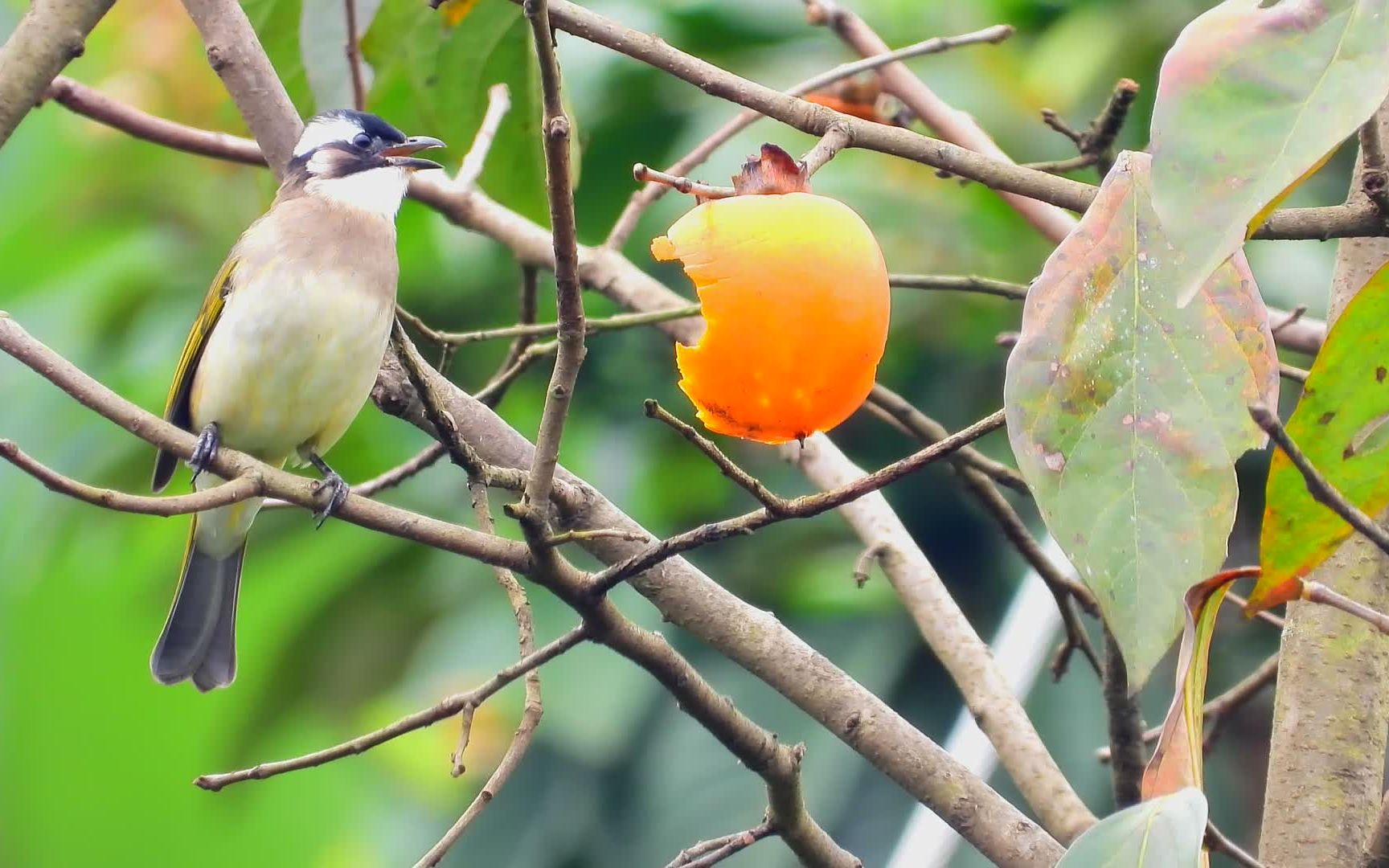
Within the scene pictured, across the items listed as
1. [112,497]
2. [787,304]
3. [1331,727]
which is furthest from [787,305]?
[1331,727]

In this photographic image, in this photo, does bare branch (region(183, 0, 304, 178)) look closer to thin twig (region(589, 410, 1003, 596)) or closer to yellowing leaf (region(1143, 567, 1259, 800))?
thin twig (region(589, 410, 1003, 596))

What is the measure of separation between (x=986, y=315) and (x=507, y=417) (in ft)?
3.71

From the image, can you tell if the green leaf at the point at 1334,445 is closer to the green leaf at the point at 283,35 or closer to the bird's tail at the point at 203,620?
the green leaf at the point at 283,35

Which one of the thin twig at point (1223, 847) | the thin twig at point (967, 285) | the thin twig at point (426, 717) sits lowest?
the thin twig at point (426, 717)

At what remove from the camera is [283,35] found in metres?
1.96

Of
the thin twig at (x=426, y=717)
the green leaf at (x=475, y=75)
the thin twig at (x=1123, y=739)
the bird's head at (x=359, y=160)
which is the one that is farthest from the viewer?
the bird's head at (x=359, y=160)

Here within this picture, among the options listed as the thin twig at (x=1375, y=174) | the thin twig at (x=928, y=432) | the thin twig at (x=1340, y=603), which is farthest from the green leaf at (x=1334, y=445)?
the thin twig at (x=928, y=432)

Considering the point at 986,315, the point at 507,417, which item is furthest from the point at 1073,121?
the point at 507,417

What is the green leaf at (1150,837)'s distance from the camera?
0.80m

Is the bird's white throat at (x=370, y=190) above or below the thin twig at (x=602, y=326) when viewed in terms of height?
above

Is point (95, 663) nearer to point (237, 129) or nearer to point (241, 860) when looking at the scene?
point (241, 860)

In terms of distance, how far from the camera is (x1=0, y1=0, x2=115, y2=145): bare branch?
1229 millimetres

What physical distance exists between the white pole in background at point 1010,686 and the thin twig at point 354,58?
97cm

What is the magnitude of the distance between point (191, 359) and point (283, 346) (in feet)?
0.73
